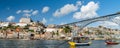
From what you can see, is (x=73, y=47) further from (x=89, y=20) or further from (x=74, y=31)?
(x=89, y=20)

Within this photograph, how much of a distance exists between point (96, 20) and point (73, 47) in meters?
37.2

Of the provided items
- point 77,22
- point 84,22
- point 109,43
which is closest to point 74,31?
point 77,22

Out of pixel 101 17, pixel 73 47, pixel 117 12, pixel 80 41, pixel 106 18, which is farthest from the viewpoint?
pixel 80 41

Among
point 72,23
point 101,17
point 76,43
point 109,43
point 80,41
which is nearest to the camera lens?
point 101,17

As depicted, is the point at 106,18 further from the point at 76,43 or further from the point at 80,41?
the point at 80,41

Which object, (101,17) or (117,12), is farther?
(101,17)

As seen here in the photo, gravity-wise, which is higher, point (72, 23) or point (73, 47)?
point (72, 23)

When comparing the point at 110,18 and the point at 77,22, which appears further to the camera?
the point at 77,22

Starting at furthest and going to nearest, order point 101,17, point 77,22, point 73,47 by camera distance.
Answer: point 73,47 < point 77,22 < point 101,17

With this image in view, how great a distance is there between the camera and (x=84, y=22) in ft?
236

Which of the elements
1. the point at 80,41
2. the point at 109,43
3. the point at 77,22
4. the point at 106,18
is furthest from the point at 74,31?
the point at 109,43

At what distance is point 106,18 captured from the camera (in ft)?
180

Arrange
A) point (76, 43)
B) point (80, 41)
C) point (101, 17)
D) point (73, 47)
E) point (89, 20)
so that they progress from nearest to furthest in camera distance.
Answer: point (101, 17), point (89, 20), point (73, 47), point (76, 43), point (80, 41)

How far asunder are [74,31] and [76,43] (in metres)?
18.4
